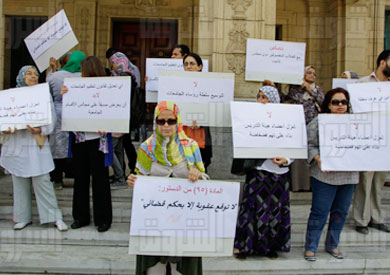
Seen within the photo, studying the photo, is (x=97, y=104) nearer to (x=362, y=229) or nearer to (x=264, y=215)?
(x=264, y=215)

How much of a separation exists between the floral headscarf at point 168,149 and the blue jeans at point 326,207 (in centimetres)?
152

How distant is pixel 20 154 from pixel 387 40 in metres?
9.03

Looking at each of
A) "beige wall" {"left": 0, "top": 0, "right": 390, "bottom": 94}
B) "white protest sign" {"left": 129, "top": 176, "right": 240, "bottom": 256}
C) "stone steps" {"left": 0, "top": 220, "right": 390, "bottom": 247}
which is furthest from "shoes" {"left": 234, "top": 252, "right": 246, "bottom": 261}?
"beige wall" {"left": 0, "top": 0, "right": 390, "bottom": 94}

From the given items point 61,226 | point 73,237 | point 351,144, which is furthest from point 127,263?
point 351,144

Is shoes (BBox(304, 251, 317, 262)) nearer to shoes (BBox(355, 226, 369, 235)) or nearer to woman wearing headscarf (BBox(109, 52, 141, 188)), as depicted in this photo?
shoes (BBox(355, 226, 369, 235))

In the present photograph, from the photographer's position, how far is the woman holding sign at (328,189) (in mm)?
3777

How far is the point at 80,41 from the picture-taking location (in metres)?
8.99

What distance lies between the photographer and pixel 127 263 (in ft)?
12.3

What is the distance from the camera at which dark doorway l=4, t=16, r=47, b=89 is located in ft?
30.6

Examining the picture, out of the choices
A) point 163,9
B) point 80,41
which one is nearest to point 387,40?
point 163,9

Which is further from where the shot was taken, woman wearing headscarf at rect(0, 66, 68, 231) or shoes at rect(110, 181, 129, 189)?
shoes at rect(110, 181, 129, 189)

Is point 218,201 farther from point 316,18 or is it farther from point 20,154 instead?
point 316,18

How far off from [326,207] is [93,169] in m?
2.56

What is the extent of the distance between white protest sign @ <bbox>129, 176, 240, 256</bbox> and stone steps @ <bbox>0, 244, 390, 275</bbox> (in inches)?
38.8
